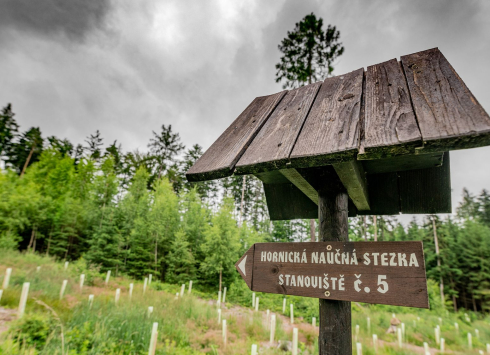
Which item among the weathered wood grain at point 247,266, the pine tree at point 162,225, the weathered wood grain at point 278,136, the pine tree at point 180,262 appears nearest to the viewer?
the weathered wood grain at point 278,136

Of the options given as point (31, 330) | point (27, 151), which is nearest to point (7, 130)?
point (27, 151)

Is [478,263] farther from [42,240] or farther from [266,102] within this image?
[42,240]

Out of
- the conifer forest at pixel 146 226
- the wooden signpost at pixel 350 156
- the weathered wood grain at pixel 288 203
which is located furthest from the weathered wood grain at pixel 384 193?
the conifer forest at pixel 146 226

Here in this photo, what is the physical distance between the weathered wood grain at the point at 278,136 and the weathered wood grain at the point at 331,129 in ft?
0.15

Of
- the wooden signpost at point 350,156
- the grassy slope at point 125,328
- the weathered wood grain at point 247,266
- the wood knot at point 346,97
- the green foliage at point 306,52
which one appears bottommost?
the grassy slope at point 125,328

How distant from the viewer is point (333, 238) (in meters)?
1.59

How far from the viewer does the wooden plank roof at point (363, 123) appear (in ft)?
2.87

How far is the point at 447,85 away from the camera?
3.46 feet

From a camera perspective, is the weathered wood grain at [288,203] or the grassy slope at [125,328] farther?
the grassy slope at [125,328]

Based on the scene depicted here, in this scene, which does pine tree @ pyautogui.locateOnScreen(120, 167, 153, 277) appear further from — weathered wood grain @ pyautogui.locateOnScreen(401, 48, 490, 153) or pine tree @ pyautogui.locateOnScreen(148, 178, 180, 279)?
weathered wood grain @ pyautogui.locateOnScreen(401, 48, 490, 153)

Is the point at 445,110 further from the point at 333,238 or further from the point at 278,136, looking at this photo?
the point at 333,238

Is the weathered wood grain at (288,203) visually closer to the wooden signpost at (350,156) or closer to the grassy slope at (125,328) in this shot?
the wooden signpost at (350,156)

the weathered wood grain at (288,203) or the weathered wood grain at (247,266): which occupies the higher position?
the weathered wood grain at (288,203)

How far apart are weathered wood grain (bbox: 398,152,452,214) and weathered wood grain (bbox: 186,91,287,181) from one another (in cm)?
134
